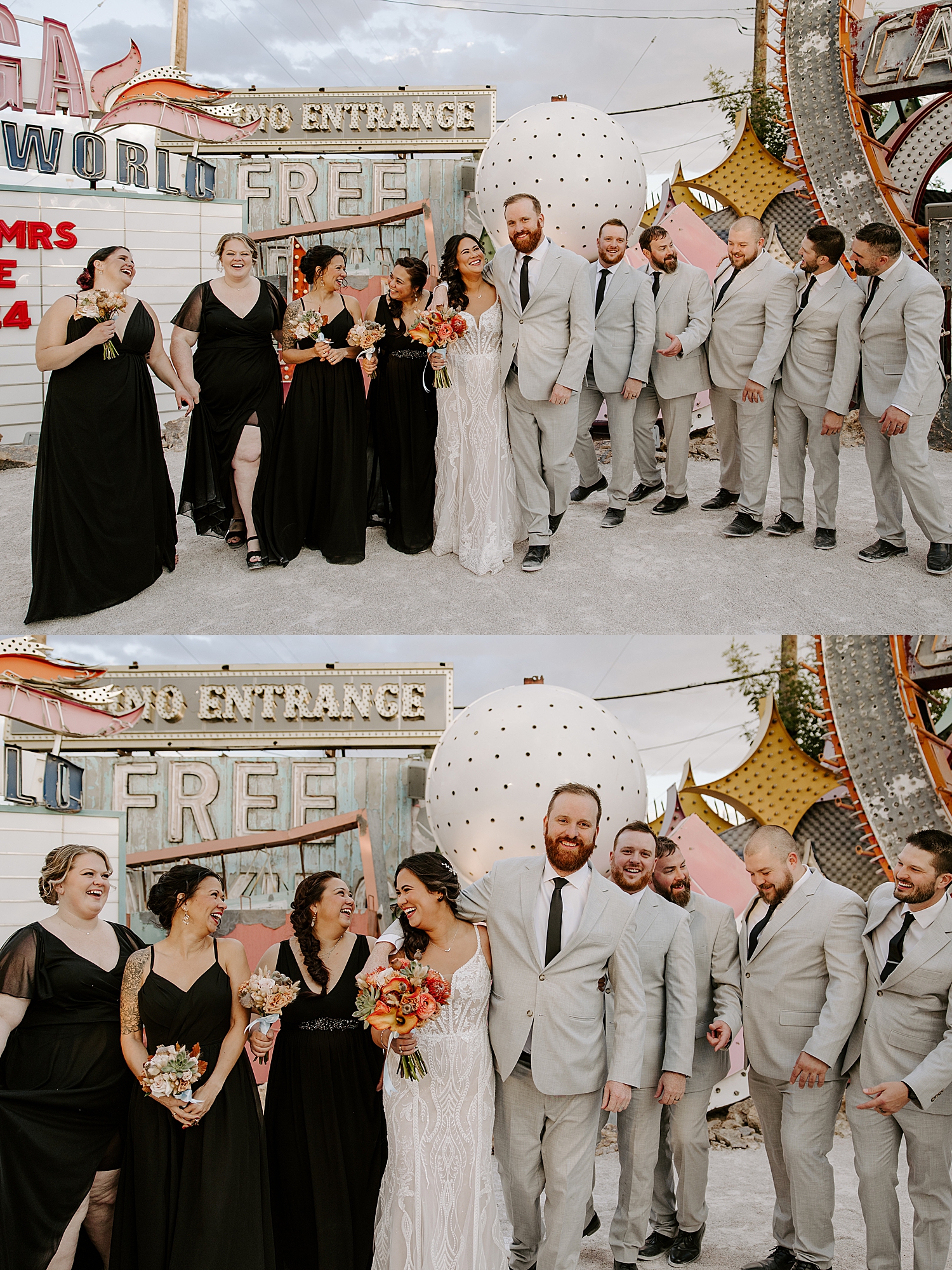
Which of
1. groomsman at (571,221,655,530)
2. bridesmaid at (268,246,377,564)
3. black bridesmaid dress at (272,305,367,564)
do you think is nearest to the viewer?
bridesmaid at (268,246,377,564)

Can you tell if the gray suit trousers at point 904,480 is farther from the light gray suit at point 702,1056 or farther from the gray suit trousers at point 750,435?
the light gray suit at point 702,1056

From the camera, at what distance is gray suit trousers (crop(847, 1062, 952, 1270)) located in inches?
136

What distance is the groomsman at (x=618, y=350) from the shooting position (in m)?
6.20

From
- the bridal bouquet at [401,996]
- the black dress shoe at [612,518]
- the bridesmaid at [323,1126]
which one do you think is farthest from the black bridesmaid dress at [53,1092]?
the black dress shoe at [612,518]

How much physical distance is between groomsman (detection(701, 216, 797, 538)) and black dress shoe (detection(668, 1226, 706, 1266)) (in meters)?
3.73

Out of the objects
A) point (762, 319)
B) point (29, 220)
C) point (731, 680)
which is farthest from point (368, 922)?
point (29, 220)

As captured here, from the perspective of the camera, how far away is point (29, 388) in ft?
33.9

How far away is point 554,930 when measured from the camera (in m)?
3.52

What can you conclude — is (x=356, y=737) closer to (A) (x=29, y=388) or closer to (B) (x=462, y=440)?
(B) (x=462, y=440)

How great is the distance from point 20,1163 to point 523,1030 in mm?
1561

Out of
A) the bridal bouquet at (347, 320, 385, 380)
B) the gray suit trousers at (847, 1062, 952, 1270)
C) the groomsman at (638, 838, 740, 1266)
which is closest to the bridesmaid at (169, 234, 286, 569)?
the bridal bouquet at (347, 320, 385, 380)

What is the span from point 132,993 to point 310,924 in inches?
25.2

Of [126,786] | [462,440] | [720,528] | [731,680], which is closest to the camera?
[462,440]

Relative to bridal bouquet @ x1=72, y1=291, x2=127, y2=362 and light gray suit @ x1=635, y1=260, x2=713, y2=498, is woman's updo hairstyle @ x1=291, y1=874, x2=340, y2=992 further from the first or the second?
light gray suit @ x1=635, y1=260, x2=713, y2=498
